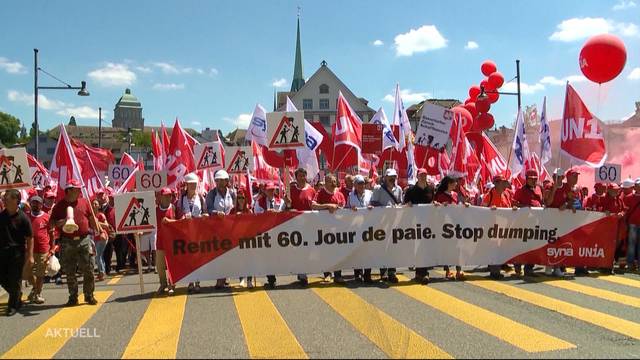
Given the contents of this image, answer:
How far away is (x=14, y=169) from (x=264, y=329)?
19.6ft

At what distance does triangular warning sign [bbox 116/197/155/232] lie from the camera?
840 centimetres

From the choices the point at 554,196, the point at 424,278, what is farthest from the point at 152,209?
the point at 554,196

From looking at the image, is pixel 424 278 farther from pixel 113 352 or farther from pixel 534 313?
pixel 113 352

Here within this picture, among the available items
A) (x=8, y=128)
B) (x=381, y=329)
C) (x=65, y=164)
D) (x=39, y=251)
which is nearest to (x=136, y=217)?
(x=39, y=251)

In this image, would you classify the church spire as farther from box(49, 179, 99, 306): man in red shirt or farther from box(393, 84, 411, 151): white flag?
box(49, 179, 99, 306): man in red shirt

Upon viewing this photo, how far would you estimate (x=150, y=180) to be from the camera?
575 inches

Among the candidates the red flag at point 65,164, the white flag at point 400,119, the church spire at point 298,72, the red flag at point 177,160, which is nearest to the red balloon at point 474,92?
the white flag at point 400,119

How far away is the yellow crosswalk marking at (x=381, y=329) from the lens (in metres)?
5.29

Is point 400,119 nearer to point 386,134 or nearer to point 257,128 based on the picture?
point 386,134

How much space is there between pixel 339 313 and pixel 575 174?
5417 mm

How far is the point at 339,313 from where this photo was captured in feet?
22.7

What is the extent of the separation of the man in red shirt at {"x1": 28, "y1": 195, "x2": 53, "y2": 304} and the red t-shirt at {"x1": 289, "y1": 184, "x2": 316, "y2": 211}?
3749 mm

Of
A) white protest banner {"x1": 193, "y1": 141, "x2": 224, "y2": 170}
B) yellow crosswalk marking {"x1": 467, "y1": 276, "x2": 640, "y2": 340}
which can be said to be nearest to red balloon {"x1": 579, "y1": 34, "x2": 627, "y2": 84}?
yellow crosswalk marking {"x1": 467, "y1": 276, "x2": 640, "y2": 340}

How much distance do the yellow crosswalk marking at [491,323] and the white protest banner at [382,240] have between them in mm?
1076
